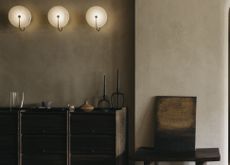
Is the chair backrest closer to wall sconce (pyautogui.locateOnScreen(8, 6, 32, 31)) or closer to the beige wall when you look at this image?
the beige wall

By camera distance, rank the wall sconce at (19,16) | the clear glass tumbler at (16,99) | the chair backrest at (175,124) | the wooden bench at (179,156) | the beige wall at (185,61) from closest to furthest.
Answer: the wooden bench at (179,156)
the chair backrest at (175,124)
the beige wall at (185,61)
the wall sconce at (19,16)
the clear glass tumbler at (16,99)

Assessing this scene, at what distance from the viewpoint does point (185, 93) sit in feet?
17.1

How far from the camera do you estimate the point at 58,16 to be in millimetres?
5395

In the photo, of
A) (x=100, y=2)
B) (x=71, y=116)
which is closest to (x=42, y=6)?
(x=100, y=2)

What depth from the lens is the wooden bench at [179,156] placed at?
465cm

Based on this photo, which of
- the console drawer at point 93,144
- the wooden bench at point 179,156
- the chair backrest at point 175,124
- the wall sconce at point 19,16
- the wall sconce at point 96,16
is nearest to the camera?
the wooden bench at point 179,156

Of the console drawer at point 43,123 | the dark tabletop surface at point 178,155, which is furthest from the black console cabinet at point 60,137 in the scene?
the dark tabletop surface at point 178,155

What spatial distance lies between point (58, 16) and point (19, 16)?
475mm

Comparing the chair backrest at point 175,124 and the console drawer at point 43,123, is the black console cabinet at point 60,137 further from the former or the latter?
the chair backrest at point 175,124

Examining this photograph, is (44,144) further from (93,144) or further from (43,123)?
(93,144)

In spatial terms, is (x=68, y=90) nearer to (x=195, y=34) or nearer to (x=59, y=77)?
A: (x=59, y=77)

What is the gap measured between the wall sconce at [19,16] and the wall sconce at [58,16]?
28 cm

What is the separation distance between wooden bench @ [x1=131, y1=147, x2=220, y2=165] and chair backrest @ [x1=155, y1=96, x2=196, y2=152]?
0.14 m

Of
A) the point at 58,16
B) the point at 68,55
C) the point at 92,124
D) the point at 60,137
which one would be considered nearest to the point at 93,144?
the point at 92,124
